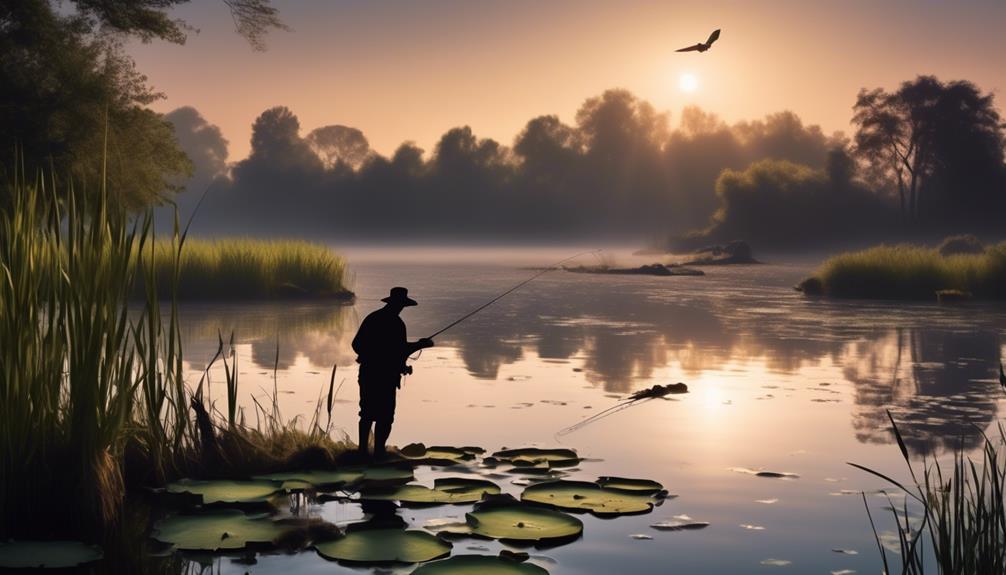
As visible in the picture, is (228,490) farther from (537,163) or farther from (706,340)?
(537,163)

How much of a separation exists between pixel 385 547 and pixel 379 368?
257cm

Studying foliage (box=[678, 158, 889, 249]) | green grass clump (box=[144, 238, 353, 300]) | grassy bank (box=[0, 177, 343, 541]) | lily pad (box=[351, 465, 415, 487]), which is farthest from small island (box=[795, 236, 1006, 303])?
foliage (box=[678, 158, 889, 249])

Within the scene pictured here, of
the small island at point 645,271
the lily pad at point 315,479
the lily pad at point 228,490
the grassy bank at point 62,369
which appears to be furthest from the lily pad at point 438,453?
the small island at point 645,271

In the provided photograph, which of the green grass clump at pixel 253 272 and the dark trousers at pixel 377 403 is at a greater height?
the green grass clump at pixel 253 272

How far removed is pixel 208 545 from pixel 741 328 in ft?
54.8

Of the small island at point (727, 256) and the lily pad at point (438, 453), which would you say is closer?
the lily pad at point (438, 453)

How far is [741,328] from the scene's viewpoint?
71.4ft

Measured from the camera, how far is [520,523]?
6.74 m

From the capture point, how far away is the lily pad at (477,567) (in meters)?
5.77

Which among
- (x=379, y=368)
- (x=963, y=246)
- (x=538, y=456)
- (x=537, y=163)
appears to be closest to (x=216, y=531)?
(x=379, y=368)

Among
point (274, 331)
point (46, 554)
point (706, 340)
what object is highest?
point (706, 340)

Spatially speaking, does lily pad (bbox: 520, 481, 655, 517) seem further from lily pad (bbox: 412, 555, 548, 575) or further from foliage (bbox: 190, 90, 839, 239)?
foliage (bbox: 190, 90, 839, 239)

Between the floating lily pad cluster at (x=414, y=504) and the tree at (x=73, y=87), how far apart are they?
64.5 ft

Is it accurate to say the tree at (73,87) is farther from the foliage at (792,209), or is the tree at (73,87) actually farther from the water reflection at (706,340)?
the foliage at (792,209)
